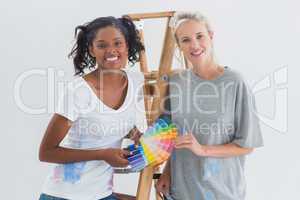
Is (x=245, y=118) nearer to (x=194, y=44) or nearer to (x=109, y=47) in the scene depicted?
(x=194, y=44)

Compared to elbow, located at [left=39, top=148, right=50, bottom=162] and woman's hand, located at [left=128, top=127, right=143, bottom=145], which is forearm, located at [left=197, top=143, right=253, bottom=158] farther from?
elbow, located at [left=39, top=148, right=50, bottom=162]

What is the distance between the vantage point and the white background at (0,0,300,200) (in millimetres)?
1446

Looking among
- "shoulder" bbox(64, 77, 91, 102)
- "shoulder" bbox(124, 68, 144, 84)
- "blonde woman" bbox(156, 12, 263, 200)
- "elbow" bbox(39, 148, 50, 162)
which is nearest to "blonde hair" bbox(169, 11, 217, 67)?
"blonde woman" bbox(156, 12, 263, 200)

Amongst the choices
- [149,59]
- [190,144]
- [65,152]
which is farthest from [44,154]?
[149,59]

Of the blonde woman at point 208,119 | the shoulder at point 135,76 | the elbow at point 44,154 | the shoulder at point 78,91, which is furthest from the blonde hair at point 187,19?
the elbow at point 44,154

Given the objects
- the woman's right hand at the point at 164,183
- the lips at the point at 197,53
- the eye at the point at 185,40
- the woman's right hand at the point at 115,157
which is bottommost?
the woman's right hand at the point at 164,183

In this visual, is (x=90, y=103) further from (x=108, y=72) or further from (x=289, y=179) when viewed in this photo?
(x=289, y=179)

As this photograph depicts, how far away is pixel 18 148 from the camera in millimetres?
1483

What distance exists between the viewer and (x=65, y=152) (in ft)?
3.34

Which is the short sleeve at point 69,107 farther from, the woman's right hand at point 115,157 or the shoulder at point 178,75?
the shoulder at point 178,75

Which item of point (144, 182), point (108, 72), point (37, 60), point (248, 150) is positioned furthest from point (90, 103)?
point (37, 60)

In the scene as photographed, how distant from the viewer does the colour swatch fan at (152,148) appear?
40.6 inches

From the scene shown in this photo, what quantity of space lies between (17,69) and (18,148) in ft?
0.73

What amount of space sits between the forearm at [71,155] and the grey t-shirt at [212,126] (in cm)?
17
